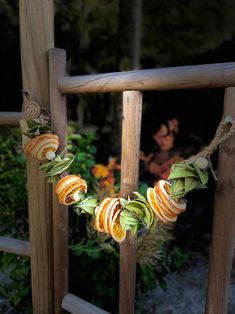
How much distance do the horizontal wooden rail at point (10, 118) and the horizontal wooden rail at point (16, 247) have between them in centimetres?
52

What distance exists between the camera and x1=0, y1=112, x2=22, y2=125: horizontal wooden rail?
1168 mm

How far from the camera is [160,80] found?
2.70 ft

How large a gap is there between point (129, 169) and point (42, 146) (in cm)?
30

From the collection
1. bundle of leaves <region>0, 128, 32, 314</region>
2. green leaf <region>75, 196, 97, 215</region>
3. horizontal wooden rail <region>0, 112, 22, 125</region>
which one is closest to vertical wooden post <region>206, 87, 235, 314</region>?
green leaf <region>75, 196, 97, 215</region>

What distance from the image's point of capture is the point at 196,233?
275 centimetres

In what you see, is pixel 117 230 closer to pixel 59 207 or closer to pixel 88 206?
pixel 88 206

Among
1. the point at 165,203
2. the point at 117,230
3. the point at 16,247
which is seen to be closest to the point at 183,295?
the point at 16,247

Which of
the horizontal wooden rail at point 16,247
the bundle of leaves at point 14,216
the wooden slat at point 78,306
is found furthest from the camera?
the bundle of leaves at point 14,216

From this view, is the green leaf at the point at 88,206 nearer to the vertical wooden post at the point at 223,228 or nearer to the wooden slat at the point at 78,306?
the vertical wooden post at the point at 223,228

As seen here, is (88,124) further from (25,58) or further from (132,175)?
(132,175)

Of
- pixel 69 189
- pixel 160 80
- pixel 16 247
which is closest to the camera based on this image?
pixel 160 80

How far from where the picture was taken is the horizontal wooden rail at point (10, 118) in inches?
46.0

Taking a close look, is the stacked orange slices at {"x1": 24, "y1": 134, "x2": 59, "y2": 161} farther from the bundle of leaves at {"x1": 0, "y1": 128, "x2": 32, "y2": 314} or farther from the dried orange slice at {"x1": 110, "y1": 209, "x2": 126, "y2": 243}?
the bundle of leaves at {"x1": 0, "y1": 128, "x2": 32, "y2": 314}

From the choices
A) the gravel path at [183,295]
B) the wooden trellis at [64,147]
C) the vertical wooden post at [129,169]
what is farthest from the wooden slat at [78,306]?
the gravel path at [183,295]
